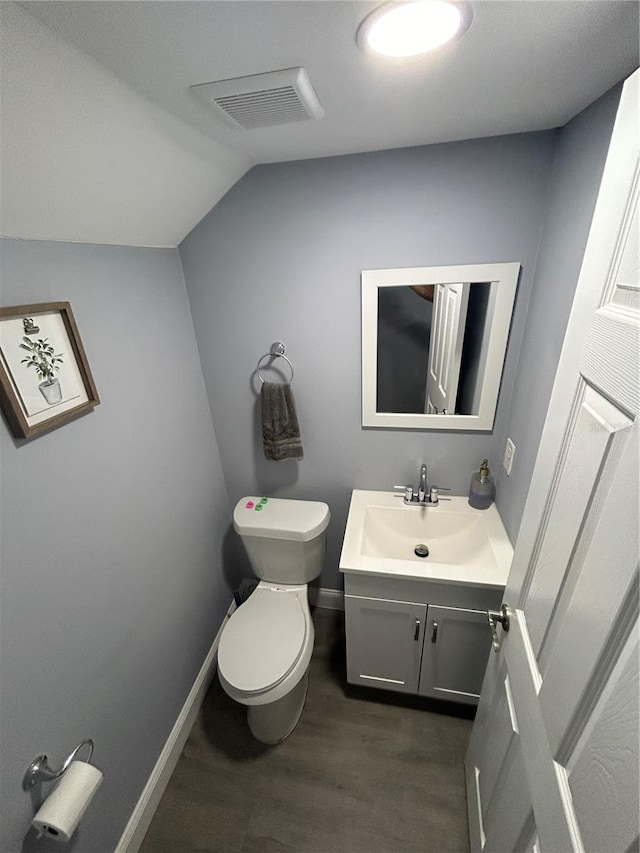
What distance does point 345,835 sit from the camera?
1.28 m

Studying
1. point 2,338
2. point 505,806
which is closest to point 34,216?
point 2,338

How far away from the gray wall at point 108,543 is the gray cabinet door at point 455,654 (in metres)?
1.05

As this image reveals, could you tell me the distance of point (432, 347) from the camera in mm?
1434

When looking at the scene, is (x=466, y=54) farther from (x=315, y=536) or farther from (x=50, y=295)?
(x=315, y=536)

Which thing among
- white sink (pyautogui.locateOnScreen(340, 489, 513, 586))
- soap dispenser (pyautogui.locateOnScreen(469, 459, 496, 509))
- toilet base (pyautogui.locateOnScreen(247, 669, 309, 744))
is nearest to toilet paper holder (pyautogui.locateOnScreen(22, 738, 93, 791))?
toilet base (pyautogui.locateOnScreen(247, 669, 309, 744))

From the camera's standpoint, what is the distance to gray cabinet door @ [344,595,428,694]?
4.63 ft

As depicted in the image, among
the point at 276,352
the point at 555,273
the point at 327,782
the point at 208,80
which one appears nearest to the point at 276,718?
the point at 327,782

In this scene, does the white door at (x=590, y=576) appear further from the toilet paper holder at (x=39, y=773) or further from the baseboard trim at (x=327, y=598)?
the baseboard trim at (x=327, y=598)

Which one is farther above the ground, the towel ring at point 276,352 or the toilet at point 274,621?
the towel ring at point 276,352

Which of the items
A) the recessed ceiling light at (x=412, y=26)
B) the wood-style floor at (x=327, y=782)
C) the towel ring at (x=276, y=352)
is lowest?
the wood-style floor at (x=327, y=782)

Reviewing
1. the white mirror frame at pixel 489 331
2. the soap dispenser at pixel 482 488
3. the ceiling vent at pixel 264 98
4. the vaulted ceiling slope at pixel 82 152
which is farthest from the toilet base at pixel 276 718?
the ceiling vent at pixel 264 98

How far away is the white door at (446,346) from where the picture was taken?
1.33 meters

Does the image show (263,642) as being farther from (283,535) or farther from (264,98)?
(264,98)

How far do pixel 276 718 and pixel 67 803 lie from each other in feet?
2.61
